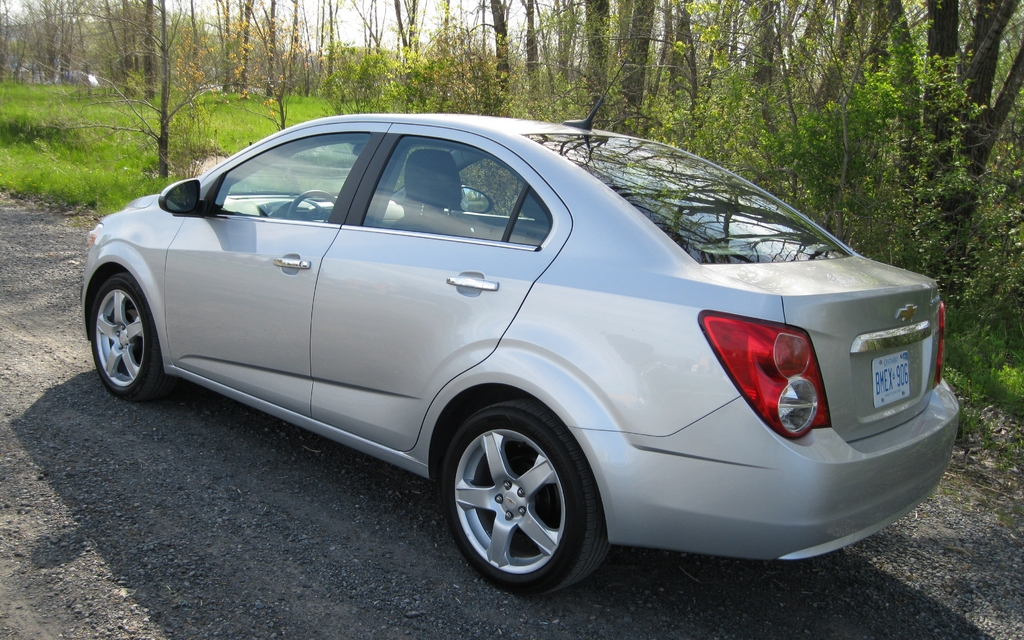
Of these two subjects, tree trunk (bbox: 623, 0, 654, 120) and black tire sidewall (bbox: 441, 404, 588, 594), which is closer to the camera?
black tire sidewall (bbox: 441, 404, 588, 594)

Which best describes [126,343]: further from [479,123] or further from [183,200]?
[479,123]

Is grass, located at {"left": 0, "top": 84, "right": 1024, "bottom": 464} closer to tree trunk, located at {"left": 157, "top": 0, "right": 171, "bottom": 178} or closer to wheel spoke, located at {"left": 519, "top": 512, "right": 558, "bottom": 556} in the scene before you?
tree trunk, located at {"left": 157, "top": 0, "right": 171, "bottom": 178}

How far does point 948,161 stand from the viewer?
21.0 feet

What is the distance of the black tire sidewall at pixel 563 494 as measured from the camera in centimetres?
272

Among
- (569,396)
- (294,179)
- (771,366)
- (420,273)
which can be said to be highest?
(294,179)

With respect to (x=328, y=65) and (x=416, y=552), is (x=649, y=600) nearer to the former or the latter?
(x=416, y=552)

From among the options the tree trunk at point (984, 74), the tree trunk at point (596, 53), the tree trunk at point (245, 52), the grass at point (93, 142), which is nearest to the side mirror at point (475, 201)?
the tree trunk at point (984, 74)

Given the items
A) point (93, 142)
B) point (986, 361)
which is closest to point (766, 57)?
point (986, 361)

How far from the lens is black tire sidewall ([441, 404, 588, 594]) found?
2.72 m

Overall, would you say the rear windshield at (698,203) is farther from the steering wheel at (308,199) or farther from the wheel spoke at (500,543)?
the wheel spoke at (500,543)

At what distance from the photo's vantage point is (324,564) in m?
3.09

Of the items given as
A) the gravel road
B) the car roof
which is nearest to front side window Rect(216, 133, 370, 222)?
the car roof

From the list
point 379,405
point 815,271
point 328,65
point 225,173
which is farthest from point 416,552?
point 328,65

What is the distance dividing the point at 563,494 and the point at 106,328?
3237 millimetres
